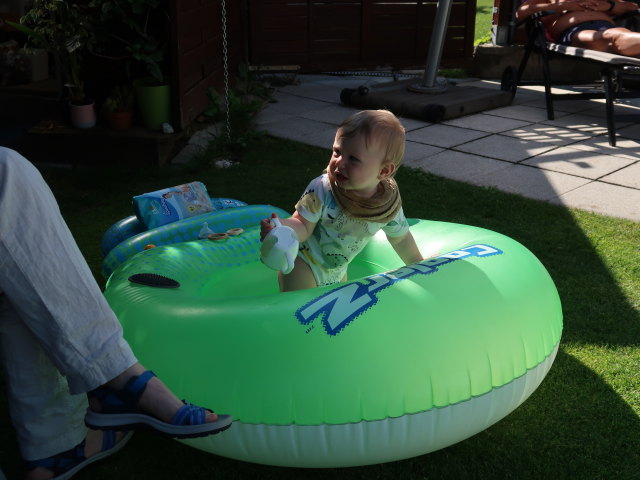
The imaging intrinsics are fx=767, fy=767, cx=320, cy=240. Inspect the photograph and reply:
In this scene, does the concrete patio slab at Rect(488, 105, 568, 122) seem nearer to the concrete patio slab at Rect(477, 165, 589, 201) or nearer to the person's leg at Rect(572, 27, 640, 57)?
the person's leg at Rect(572, 27, 640, 57)

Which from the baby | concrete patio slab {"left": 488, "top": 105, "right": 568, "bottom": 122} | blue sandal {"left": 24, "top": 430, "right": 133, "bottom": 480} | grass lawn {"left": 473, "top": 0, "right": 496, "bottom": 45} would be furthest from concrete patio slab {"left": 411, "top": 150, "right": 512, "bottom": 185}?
grass lawn {"left": 473, "top": 0, "right": 496, "bottom": 45}

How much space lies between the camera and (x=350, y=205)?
7.84 ft

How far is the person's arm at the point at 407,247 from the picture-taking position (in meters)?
2.62

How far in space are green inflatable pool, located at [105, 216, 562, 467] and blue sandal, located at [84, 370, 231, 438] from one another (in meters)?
0.18

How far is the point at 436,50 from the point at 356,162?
4.65 metres

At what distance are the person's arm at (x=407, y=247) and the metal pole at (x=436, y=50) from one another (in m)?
4.27

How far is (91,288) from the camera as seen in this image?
1822mm

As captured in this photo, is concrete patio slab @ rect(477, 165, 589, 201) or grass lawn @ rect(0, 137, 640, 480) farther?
concrete patio slab @ rect(477, 165, 589, 201)

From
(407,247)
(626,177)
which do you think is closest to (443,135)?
(626,177)

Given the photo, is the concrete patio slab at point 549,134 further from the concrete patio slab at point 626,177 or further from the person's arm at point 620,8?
the person's arm at point 620,8

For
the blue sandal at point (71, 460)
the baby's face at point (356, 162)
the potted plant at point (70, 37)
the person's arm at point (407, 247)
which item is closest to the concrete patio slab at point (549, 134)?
the potted plant at point (70, 37)

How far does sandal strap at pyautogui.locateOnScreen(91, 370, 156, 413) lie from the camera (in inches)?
72.2

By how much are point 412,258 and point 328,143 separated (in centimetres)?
313

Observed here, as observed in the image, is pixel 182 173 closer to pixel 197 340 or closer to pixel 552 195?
pixel 552 195
